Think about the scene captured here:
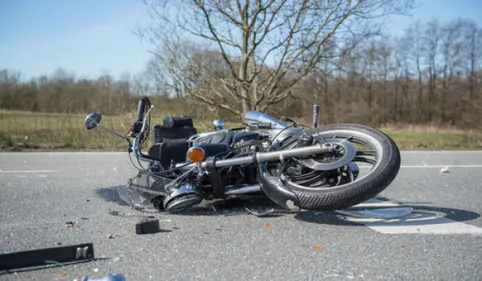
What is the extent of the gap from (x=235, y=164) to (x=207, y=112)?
12029 mm

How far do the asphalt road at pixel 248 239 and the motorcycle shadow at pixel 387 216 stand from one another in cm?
1

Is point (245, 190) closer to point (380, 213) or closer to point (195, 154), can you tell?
point (195, 154)

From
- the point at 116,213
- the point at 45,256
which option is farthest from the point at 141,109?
the point at 45,256

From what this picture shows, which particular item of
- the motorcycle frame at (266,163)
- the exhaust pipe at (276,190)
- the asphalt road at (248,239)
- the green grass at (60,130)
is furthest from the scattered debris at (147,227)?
the green grass at (60,130)

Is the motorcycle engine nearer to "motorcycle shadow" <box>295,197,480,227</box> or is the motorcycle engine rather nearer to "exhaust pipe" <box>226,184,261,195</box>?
"exhaust pipe" <box>226,184,261,195</box>

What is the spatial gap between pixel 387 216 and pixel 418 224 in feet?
1.07

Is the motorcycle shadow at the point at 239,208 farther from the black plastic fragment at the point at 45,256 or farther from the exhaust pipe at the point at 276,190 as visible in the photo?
the black plastic fragment at the point at 45,256

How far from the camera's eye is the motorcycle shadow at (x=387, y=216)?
4.04m

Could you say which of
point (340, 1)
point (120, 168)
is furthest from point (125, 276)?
point (340, 1)

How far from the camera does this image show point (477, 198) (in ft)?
17.6

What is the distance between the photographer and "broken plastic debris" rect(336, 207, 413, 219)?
425cm

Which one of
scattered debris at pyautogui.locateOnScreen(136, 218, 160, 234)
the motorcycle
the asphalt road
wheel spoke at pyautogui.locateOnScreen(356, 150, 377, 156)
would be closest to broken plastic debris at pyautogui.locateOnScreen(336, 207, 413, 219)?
the asphalt road

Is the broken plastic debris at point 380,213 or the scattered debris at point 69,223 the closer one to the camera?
the scattered debris at point 69,223

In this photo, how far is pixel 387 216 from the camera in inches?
167
